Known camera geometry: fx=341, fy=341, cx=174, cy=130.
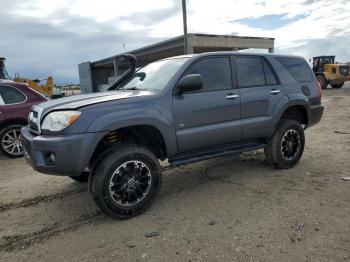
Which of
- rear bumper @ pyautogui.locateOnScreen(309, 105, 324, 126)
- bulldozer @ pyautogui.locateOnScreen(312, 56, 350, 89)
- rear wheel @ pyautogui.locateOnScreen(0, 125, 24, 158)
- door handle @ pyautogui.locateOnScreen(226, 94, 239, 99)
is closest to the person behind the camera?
door handle @ pyautogui.locateOnScreen(226, 94, 239, 99)

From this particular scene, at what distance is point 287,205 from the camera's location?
4.04m

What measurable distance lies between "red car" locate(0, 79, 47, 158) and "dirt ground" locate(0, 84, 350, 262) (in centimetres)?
190

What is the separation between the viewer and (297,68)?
18.8 feet

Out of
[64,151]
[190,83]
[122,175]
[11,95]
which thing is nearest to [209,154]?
[190,83]

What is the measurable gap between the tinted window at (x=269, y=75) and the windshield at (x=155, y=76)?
1.44 m

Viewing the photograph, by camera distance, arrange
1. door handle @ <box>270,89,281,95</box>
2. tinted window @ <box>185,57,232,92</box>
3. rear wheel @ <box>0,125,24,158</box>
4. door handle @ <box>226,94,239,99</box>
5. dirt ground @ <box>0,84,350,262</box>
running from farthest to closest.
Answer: rear wheel @ <box>0,125,24,158</box> → door handle @ <box>270,89,281,95</box> → door handle @ <box>226,94,239,99</box> → tinted window @ <box>185,57,232,92</box> → dirt ground @ <box>0,84,350,262</box>

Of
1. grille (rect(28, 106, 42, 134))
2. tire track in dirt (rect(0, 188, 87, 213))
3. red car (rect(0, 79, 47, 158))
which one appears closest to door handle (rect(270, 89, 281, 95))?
tire track in dirt (rect(0, 188, 87, 213))

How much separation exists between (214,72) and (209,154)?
1.13m

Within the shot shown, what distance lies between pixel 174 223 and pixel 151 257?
69cm

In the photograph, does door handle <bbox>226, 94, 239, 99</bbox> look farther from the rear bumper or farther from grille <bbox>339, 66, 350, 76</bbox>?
grille <bbox>339, 66, 350, 76</bbox>

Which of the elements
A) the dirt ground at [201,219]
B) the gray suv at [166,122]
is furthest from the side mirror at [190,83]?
the dirt ground at [201,219]

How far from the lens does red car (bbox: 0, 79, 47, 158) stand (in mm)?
7316

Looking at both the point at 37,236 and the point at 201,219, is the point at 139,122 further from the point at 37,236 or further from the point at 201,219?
the point at 37,236

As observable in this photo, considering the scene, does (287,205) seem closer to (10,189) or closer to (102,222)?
(102,222)
